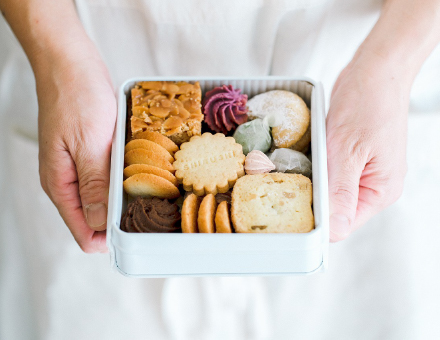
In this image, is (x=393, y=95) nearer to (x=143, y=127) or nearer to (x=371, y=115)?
(x=371, y=115)

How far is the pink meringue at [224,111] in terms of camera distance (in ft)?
3.20

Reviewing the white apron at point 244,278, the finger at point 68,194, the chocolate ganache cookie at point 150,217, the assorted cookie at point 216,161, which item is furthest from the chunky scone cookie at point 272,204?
the white apron at point 244,278

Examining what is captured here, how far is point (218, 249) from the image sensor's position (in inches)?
29.6

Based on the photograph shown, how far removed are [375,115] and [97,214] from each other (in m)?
0.58

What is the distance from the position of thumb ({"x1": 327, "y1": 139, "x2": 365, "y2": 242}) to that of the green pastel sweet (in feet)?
0.41

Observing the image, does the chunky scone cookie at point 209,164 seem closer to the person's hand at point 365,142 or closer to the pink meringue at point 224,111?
the pink meringue at point 224,111

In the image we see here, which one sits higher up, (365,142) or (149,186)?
(365,142)

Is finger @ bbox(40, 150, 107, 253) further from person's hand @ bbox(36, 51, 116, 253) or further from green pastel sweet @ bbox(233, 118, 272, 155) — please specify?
green pastel sweet @ bbox(233, 118, 272, 155)

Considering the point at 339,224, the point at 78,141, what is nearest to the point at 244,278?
the point at 339,224

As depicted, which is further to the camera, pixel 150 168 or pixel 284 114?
pixel 284 114

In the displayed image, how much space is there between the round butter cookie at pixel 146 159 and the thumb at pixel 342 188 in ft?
0.98

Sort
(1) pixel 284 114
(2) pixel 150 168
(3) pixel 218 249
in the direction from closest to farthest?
(3) pixel 218 249, (2) pixel 150 168, (1) pixel 284 114

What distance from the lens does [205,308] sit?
4.13 feet

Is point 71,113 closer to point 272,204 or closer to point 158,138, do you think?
point 158,138
